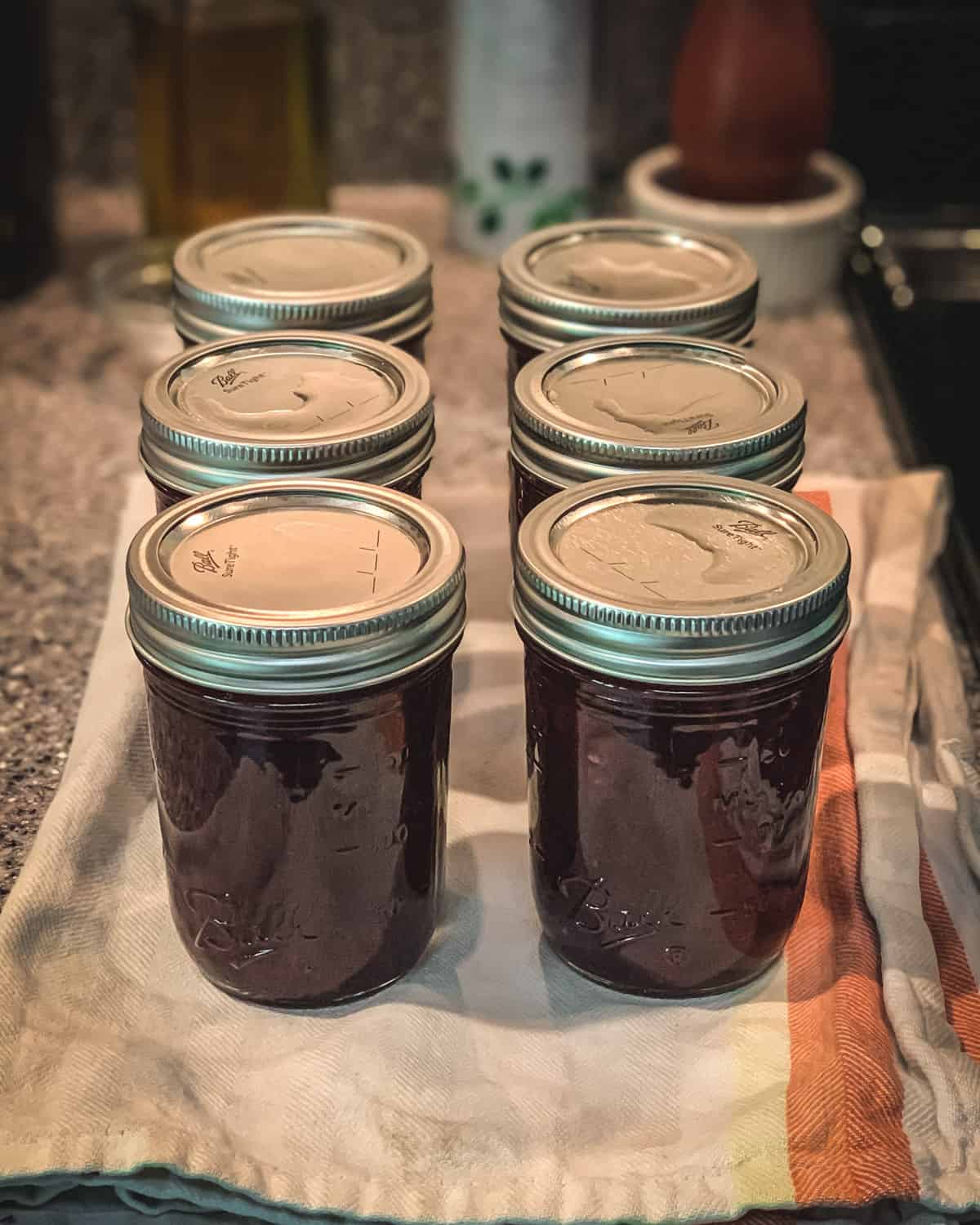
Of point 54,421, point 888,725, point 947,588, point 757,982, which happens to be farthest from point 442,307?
point 757,982

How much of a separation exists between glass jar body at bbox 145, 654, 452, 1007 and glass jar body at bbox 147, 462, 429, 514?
3.4 inches

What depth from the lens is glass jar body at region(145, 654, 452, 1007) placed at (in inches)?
20.4

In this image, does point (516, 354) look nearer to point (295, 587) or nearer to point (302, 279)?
point (302, 279)

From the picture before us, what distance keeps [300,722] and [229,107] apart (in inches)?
26.9

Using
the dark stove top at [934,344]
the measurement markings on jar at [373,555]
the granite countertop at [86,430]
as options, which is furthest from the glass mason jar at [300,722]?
the dark stove top at [934,344]

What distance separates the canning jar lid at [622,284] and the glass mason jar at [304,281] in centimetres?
4

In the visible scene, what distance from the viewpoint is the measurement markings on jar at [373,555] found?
21.0 inches

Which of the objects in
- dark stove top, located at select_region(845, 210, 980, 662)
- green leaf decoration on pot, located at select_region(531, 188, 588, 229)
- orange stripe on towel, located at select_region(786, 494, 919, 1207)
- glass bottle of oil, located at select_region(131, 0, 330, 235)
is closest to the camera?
orange stripe on towel, located at select_region(786, 494, 919, 1207)

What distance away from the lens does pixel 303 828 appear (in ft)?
1.74

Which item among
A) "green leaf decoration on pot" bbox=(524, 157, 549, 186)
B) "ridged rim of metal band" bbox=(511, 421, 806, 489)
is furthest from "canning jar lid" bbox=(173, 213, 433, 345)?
"green leaf decoration on pot" bbox=(524, 157, 549, 186)

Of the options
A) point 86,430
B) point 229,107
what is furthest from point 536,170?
point 86,430

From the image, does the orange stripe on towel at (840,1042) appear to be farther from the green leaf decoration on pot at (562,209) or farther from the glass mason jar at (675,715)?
the green leaf decoration on pot at (562,209)

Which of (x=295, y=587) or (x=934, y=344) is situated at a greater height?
(x=295, y=587)

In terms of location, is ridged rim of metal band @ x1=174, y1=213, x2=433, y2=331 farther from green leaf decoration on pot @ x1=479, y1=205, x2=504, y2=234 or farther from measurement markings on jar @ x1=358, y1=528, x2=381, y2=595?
green leaf decoration on pot @ x1=479, y1=205, x2=504, y2=234
